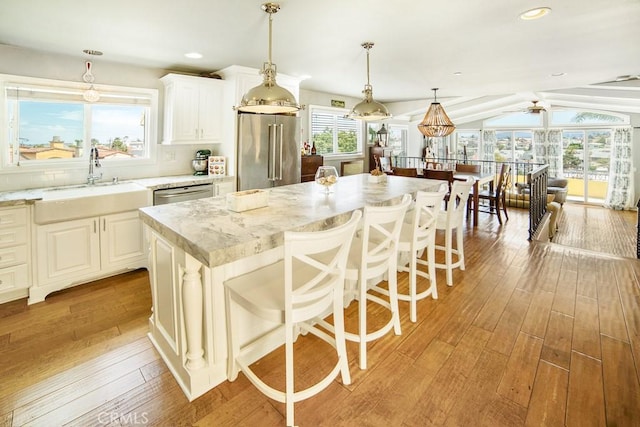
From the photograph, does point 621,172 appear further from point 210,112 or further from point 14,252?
point 14,252

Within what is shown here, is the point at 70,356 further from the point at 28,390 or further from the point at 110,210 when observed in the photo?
the point at 110,210

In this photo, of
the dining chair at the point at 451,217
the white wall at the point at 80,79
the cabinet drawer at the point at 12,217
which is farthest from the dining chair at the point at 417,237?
the white wall at the point at 80,79

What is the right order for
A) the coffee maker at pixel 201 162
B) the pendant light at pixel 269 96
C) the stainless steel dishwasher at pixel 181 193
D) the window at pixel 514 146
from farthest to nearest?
the window at pixel 514 146, the coffee maker at pixel 201 162, the stainless steel dishwasher at pixel 181 193, the pendant light at pixel 269 96

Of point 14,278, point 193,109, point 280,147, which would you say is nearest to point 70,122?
point 193,109

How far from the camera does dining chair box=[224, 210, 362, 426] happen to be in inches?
57.2

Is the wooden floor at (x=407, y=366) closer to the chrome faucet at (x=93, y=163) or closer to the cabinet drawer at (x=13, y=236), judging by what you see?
the cabinet drawer at (x=13, y=236)

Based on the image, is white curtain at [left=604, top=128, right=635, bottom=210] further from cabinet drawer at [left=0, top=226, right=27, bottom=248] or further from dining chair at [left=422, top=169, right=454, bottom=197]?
cabinet drawer at [left=0, top=226, right=27, bottom=248]

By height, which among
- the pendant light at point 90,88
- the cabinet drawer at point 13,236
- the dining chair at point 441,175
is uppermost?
the pendant light at point 90,88

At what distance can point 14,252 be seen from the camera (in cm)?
276

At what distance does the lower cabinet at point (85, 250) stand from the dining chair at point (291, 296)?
6.95 feet

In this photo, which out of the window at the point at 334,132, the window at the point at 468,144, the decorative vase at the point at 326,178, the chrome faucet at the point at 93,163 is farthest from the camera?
the window at the point at 468,144

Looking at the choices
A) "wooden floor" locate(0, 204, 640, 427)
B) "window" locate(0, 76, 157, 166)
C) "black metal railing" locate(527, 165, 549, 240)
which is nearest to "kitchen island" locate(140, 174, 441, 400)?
"wooden floor" locate(0, 204, 640, 427)

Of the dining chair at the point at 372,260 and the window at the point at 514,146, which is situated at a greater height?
the window at the point at 514,146

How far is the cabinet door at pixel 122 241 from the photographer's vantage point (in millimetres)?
3209
